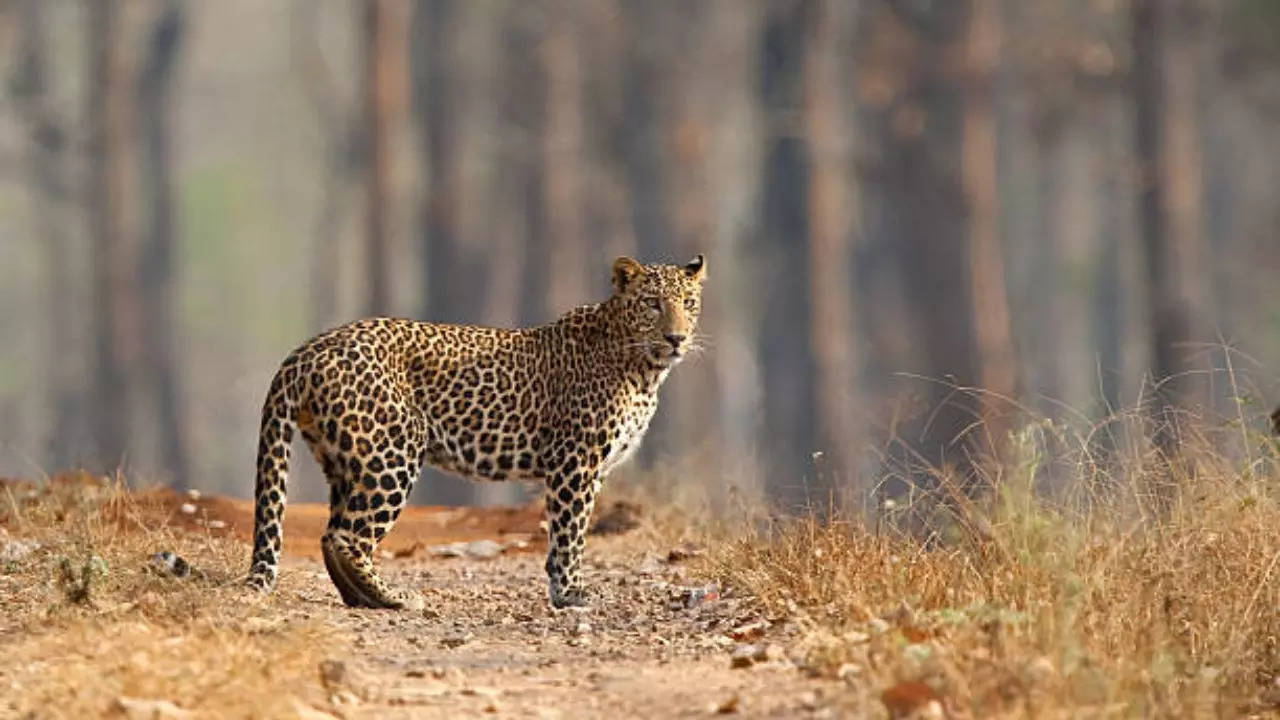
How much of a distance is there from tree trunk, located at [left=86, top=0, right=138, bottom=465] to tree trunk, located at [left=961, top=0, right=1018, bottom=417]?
1592cm

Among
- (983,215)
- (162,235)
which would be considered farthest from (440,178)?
(983,215)

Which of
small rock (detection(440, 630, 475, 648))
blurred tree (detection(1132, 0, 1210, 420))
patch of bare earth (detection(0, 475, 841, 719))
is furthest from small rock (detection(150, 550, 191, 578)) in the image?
blurred tree (detection(1132, 0, 1210, 420))

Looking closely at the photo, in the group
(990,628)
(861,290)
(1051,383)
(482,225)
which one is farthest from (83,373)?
(990,628)

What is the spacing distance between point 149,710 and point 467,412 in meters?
4.00

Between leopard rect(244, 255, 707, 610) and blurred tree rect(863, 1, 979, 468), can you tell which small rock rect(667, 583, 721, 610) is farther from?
blurred tree rect(863, 1, 979, 468)

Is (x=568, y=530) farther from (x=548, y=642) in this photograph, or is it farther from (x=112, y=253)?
(x=112, y=253)

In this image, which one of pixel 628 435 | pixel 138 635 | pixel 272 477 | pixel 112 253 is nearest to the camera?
pixel 138 635

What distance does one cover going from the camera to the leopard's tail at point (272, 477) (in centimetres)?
1061

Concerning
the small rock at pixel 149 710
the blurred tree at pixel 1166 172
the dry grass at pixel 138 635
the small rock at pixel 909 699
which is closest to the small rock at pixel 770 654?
the small rock at pixel 909 699

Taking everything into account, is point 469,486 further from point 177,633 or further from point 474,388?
point 177,633

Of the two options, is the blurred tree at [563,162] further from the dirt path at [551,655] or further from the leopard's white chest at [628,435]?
the leopard's white chest at [628,435]

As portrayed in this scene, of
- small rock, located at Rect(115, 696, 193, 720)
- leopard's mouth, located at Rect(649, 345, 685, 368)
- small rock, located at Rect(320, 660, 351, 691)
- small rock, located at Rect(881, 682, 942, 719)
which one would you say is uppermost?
leopard's mouth, located at Rect(649, 345, 685, 368)

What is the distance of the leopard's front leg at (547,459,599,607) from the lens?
11.1 meters

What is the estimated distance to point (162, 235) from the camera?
47469mm
